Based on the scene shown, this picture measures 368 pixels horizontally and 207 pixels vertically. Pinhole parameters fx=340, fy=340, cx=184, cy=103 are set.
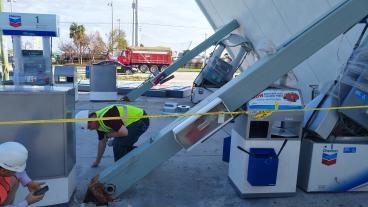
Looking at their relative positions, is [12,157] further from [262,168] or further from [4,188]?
[262,168]

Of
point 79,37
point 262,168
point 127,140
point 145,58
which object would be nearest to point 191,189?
point 262,168

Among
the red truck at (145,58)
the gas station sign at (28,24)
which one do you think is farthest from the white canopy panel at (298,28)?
the red truck at (145,58)

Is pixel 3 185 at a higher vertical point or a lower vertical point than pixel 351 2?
lower

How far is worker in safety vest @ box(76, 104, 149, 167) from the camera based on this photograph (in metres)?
4.49

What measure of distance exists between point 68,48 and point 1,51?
32325mm

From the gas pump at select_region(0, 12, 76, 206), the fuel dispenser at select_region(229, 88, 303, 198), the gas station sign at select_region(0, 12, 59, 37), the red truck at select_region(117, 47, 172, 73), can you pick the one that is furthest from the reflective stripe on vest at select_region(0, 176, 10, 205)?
the red truck at select_region(117, 47, 172, 73)

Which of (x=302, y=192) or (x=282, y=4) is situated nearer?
(x=302, y=192)

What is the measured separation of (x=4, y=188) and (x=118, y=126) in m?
1.93

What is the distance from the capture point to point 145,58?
31.4m

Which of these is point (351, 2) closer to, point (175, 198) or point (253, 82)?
point (253, 82)

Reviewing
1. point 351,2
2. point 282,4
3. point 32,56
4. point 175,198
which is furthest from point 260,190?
point 32,56

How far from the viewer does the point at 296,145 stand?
4.13m

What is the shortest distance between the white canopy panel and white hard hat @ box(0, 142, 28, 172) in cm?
293

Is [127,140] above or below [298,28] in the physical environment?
below
